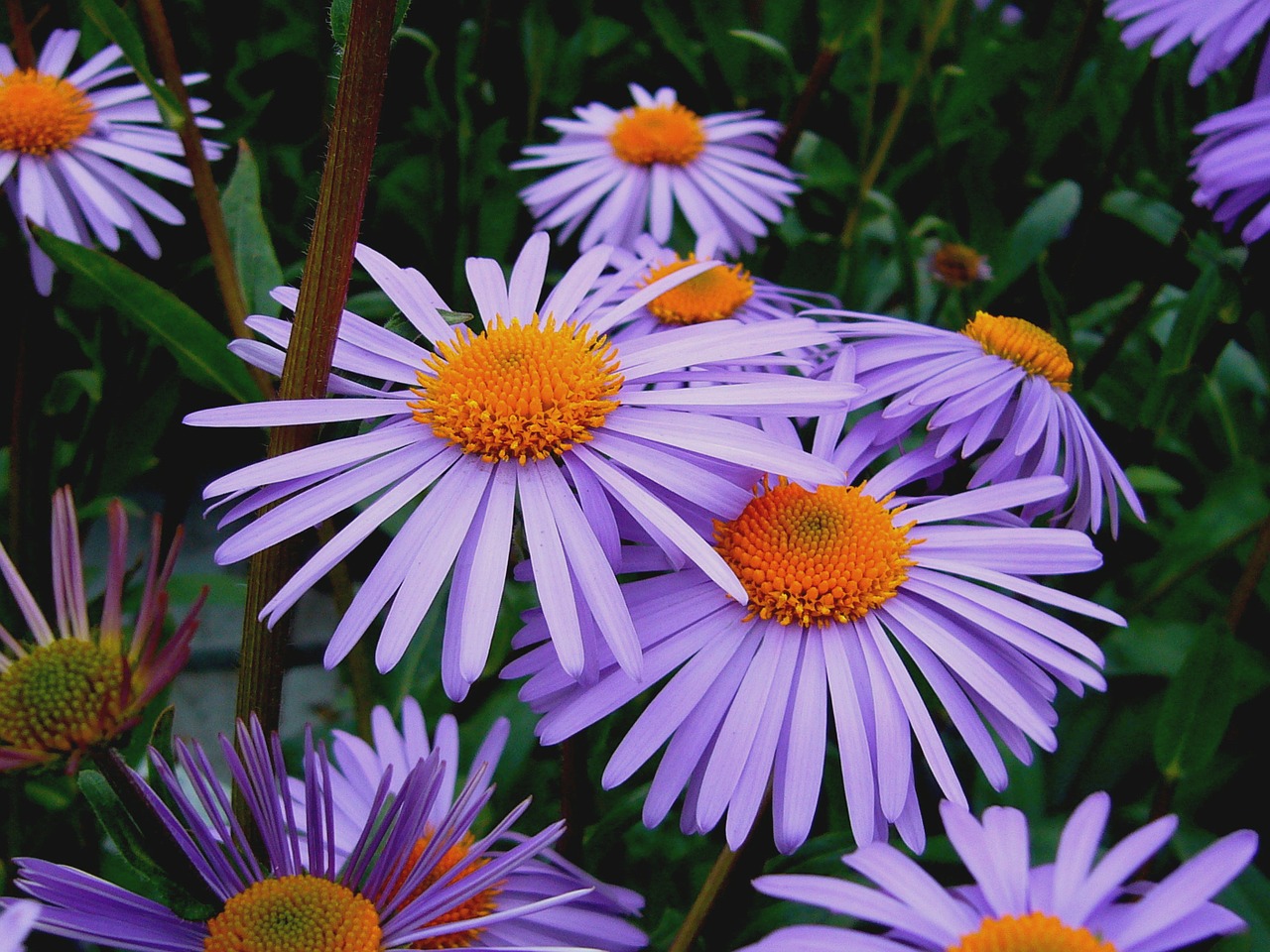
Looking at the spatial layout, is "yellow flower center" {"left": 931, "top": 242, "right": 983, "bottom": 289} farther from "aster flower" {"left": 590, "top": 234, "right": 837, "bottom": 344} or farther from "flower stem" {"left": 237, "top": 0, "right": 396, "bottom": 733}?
"flower stem" {"left": 237, "top": 0, "right": 396, "bottom": 733}

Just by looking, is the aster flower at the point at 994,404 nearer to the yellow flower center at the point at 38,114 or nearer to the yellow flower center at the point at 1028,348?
the yellow flower center at the point at 1028,348

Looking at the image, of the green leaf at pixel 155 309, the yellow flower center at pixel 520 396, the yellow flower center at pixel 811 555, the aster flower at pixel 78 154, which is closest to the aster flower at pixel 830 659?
the yellow flower center at pixel 811 555

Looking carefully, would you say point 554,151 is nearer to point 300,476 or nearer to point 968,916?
point 300,476

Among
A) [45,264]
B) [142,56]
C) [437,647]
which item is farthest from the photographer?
[437,647]

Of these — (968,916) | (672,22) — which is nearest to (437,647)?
(968,916)

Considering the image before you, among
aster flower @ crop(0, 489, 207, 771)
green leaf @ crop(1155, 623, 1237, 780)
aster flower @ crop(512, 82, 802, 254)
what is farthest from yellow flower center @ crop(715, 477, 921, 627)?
aster flower @ crop(512, 82, 802, 254)

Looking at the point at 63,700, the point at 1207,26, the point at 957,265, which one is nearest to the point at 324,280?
the point at 63,700
